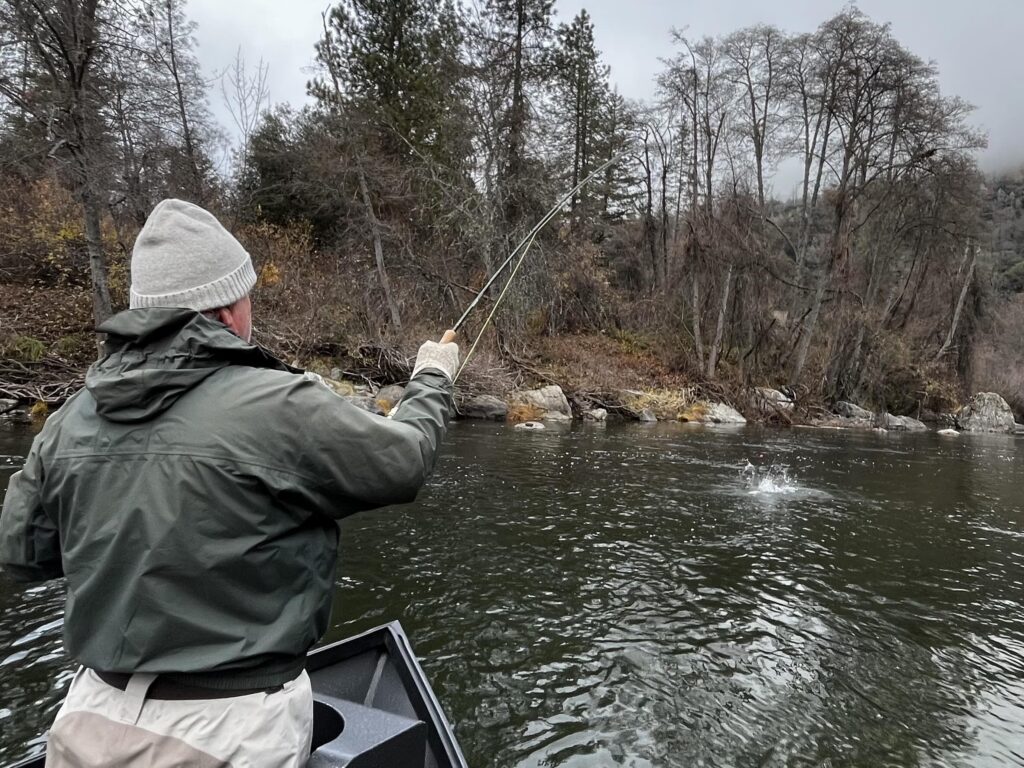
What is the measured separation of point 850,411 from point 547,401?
12.9 metres

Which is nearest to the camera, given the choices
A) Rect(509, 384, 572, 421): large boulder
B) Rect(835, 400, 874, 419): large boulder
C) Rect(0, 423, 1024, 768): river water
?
Rect(0, 423, 1024, 768): river water

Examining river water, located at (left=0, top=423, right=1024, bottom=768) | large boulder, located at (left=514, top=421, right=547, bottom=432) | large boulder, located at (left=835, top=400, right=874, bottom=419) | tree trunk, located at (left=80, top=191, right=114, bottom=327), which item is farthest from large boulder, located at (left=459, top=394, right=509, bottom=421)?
large boulder, located at (left=835, top=400, right=874, bottom=419)

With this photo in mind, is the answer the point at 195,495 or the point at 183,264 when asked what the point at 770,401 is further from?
the point at 195,495

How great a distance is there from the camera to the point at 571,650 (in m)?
4.16

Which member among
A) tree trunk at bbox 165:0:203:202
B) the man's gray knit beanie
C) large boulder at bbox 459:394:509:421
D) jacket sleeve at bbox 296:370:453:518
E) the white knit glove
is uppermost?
tree trunk at bbox 165:0:203:202

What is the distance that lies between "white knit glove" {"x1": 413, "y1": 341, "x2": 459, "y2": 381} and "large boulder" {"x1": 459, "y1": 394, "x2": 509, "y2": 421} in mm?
14618

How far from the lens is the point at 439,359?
82.4 inches

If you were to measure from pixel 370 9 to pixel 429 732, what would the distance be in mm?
24845

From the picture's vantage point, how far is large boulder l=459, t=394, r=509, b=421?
55.4 ft

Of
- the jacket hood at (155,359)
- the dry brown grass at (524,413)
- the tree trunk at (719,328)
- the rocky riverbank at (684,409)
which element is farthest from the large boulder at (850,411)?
the jacket hood at (155,359)

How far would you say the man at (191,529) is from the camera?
1281 millimetres

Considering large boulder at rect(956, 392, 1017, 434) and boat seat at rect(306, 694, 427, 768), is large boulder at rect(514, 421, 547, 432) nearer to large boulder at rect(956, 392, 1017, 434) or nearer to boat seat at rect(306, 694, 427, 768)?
boat seat at rect(306, 694, 427, 768)

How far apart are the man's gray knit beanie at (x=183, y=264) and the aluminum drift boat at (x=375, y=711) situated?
1341mm

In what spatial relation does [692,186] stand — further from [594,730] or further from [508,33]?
[594,730]
